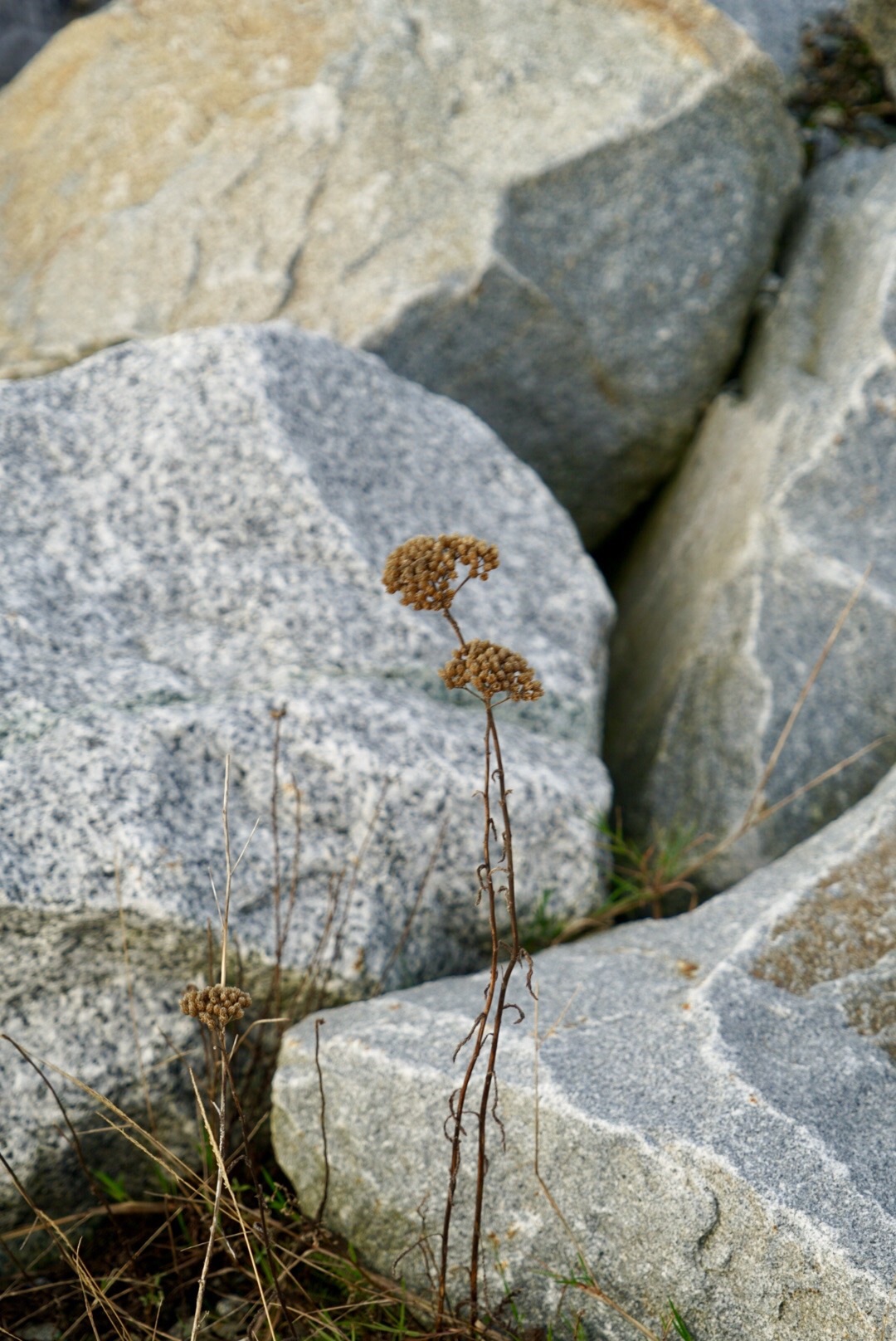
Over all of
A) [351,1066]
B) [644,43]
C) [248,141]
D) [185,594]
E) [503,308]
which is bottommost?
[351,1066]

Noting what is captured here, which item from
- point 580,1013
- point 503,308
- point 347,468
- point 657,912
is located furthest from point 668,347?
point 580,1013

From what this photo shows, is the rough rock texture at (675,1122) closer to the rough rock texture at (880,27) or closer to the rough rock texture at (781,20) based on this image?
the rough rock texture at (880,27)

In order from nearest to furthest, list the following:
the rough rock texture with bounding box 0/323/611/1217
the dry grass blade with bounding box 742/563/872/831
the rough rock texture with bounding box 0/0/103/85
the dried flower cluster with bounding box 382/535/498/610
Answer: the dried flower cluster with bounding box 382/535/498/610, the rough rock texture with bounding box 0/323/611/1217, the dry grass blade with bounding box 742/563/872/831, the rough rock texture with bounding box 0/0/103/85

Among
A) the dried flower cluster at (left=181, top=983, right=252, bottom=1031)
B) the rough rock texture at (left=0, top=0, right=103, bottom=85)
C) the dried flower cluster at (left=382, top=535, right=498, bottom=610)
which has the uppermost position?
the rough rock texture at (left=0, top=0, right=103, bottom=85)

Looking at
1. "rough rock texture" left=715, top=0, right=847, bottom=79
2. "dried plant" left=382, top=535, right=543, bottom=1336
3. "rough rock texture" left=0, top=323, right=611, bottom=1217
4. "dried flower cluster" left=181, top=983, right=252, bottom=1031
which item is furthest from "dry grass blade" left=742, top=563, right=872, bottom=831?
"rough rock texture" left=715, top=0, right=847, bottom=79

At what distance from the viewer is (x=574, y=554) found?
3152mm

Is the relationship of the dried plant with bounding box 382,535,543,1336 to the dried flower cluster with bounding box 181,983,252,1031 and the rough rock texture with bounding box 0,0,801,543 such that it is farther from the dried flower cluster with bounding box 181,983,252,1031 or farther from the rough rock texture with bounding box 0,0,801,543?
the rough rock texture with bounding box 0,0,801,543

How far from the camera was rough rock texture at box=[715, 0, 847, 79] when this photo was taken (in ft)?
14.3

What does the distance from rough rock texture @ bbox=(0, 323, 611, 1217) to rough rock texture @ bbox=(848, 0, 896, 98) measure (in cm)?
236

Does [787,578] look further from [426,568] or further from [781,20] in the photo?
[781,20]

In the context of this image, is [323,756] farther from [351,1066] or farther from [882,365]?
[882,365]

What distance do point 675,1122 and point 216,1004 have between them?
0.81 m

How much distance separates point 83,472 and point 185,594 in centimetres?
45

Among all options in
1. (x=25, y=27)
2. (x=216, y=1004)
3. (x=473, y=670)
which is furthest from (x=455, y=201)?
(x=25, y=27)
